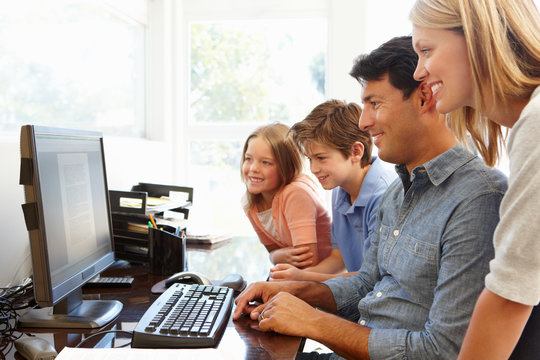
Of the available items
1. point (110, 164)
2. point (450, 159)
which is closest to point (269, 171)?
A: point (110, 164)

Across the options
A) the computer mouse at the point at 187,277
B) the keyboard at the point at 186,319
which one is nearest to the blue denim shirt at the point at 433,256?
the keyboard at the point at 186,319

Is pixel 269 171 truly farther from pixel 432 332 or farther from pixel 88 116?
pixel 432 332

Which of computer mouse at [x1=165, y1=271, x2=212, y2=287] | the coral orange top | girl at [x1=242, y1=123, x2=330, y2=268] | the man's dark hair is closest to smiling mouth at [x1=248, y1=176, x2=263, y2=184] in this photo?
girl at [x1=242, y1=123, x2=330, y2=268]

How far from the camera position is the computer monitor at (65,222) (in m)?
0.92

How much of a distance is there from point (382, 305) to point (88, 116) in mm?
1865

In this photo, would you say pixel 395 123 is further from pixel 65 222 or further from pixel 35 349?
pixel 35 349

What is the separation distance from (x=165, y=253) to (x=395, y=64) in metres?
0.96

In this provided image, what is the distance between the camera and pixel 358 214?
1.69 m

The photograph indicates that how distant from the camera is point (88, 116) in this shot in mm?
2383

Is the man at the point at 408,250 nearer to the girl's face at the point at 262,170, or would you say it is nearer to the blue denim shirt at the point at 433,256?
the blue denim shirt at the point at 433,256

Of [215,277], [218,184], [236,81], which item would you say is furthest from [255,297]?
[236,81]

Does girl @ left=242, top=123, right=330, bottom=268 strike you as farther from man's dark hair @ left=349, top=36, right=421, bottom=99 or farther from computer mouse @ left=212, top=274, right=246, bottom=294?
man's dark hair @ left=349, top=36, right=421, bottom=99

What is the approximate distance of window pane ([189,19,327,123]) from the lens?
132 inches

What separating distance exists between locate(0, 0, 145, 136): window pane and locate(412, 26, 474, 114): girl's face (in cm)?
149
